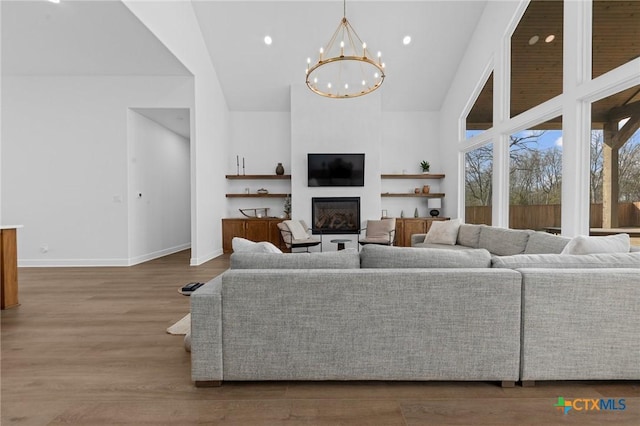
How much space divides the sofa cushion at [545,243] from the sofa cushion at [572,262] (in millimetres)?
1104

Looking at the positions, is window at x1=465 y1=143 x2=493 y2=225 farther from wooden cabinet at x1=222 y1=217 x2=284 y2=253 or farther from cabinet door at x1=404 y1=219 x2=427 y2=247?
wooden cabinet at x1=222 y1=217 x2=284 y2=253

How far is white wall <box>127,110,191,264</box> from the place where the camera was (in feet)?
17.7

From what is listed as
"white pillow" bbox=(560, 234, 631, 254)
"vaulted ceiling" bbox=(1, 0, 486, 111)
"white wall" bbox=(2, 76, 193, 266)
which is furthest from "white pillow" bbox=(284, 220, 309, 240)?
"white pillow" bbox=(560, 234, 631, 254)

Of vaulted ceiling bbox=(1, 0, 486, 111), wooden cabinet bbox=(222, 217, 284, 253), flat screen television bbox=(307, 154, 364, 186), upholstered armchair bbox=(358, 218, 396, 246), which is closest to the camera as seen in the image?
vaulted ceiling bbox=(1, 0, 486, 111)

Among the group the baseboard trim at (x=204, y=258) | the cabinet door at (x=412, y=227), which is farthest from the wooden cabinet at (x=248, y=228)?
the cabinet door at (x=412, y=227)

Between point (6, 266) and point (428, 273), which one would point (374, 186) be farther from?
point (6, 266)

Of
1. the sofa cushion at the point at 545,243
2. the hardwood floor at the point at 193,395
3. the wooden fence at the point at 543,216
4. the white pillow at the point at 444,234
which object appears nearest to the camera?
the hardwood floor at the point at 193,395

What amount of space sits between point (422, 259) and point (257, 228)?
5344 millimetres


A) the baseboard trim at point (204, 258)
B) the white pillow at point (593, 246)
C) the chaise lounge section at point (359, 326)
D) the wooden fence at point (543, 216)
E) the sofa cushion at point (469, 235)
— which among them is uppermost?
the wooden fence at point (543, 216)

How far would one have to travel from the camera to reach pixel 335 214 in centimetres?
673

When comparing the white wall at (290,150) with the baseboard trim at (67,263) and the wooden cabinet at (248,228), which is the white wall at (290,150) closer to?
the wooden cabinet at (248,228)

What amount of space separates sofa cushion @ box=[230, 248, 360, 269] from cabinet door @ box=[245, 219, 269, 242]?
4.93 metres

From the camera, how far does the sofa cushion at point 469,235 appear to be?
14.7 ft

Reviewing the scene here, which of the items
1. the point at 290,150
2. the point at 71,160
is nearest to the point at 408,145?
the point at 290,150
